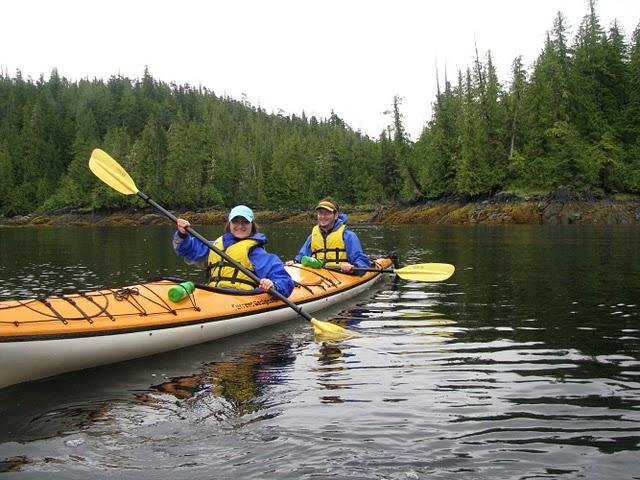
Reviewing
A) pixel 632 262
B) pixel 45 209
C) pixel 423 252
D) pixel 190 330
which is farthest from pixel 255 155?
pixel 190 330

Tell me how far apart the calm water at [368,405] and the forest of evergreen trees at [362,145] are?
43.2 m

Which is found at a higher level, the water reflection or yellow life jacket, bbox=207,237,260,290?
yellow life jacket, bbox=207,237,260,290

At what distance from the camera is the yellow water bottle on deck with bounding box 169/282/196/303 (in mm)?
7715

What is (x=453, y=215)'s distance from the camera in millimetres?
50750

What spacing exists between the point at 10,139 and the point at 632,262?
105955 mm

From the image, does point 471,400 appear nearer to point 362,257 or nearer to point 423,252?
point 362,257

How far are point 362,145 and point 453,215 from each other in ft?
113

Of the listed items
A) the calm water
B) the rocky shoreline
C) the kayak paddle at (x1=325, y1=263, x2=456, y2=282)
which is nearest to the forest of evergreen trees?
the rocky shoreline

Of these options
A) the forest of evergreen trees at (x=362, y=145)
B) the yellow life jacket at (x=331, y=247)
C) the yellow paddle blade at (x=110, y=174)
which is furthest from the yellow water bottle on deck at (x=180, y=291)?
Result: the forest of evergreen trees at (x=362, y=145)

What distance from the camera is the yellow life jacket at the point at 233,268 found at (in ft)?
29.1

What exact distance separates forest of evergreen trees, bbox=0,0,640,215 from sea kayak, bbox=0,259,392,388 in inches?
1753

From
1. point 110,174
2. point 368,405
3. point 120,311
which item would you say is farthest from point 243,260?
point 368,405

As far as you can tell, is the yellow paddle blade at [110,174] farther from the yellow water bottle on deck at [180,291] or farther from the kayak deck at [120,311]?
the yellow water bottle on deck at [180,291]

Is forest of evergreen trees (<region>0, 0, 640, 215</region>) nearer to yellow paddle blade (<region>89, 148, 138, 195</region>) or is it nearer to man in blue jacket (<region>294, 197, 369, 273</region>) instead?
man in blue jacket (<region>294, 197, 369, 273</region>)
